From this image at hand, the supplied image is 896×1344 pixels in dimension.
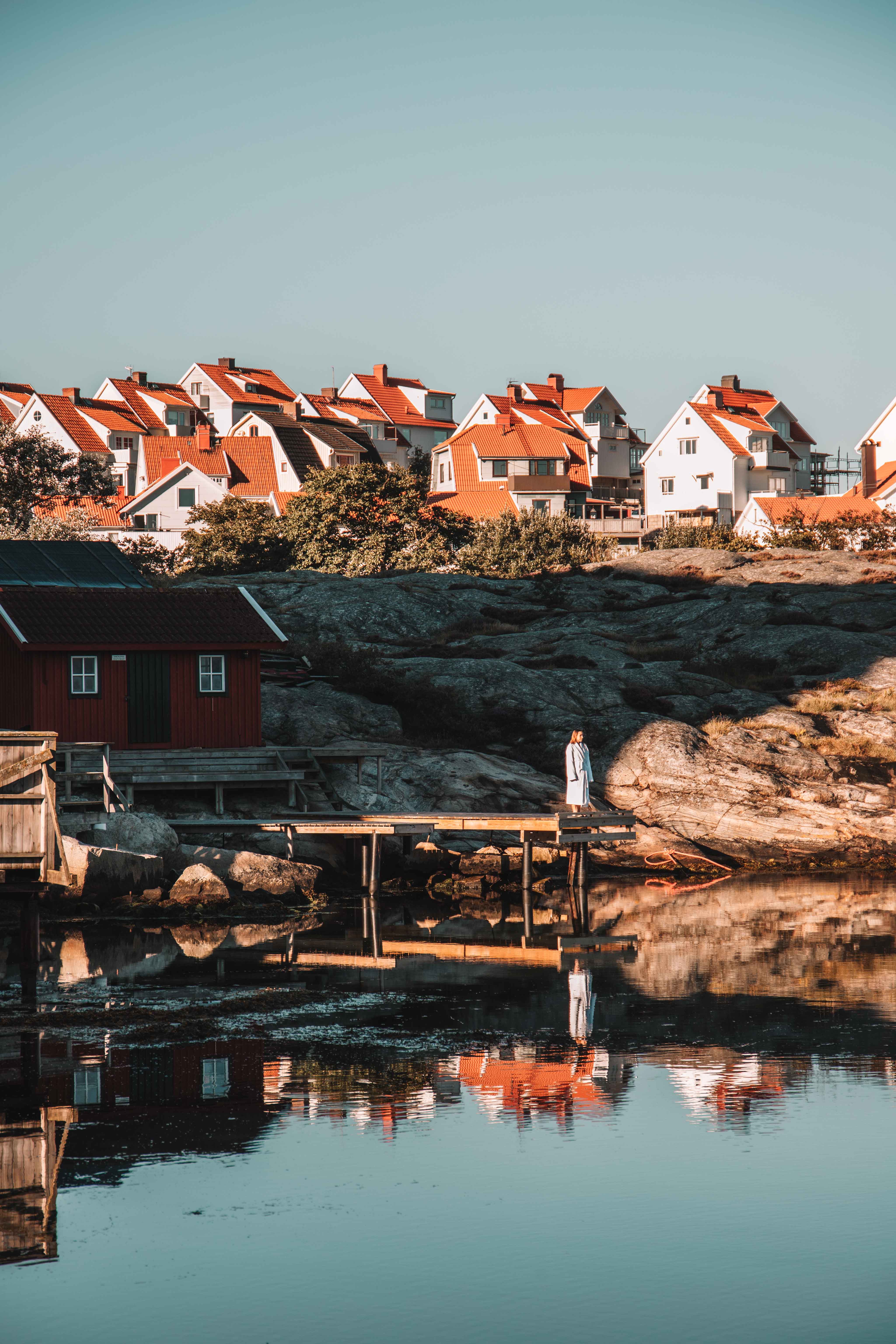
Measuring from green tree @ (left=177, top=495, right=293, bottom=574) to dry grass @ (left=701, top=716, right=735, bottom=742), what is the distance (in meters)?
34.0

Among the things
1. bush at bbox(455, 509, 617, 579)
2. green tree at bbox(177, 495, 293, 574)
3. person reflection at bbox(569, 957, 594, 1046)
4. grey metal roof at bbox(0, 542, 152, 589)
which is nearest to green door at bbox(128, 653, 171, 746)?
grey metal roof at bbox(0, 542, 152, 589)

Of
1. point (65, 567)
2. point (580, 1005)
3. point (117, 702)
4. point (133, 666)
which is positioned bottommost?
point (580, 1005)

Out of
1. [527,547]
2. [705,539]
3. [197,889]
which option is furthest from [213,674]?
[705,539]

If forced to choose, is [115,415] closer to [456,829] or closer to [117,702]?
[117,702]

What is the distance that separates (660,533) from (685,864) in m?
59.8

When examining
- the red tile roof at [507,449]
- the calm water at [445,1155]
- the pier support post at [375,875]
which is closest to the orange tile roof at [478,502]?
the red tile roof at [507,449]

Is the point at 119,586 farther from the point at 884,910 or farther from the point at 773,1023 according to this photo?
the point at 773,1023

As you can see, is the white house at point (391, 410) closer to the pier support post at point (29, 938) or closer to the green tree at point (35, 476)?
the green tree at point (35, 476)

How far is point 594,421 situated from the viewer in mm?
115938

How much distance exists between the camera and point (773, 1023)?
61.1 ft

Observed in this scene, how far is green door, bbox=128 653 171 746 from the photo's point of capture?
3266 centimetres

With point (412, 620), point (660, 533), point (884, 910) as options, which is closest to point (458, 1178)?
point (884, 910)

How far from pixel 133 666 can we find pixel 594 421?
87877 mm

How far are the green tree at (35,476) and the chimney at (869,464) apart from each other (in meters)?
51.6
